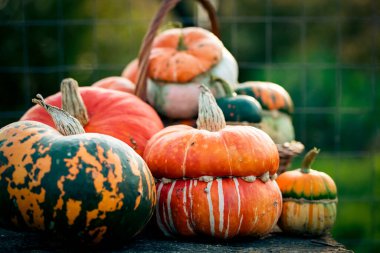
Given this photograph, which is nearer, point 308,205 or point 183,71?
point 308,205

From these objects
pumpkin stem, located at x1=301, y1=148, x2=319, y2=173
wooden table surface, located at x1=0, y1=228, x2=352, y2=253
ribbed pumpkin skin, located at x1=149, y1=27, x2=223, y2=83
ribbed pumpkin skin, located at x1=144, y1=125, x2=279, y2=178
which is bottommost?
wooden table surface, located at x1=0, y1=228, x2=352, y2=253

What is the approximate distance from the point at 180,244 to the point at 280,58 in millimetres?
4558

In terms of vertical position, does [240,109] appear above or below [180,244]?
above

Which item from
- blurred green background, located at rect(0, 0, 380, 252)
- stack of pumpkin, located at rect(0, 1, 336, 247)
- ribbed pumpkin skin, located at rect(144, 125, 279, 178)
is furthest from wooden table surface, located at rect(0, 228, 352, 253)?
blurred green background, located at rect(0, 0, 380, 252)

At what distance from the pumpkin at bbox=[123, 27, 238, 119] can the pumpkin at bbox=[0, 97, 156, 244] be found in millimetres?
840

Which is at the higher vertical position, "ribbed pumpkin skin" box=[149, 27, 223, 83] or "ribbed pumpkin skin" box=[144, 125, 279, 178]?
"ribbed pumpkin skin" box=[149, 27, 223, 83]

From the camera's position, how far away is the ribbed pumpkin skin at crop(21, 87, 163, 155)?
207 cm

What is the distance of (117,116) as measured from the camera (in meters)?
2.12

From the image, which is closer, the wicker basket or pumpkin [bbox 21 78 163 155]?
pumpkin [bbox 21 78 163 155]

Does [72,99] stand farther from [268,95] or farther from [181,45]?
[268,95]

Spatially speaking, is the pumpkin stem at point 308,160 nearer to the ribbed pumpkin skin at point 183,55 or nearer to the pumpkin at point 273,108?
the pumpkin at point 273,108

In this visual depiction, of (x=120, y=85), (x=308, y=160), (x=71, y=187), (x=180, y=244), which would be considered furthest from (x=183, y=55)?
(x=71, y=187)

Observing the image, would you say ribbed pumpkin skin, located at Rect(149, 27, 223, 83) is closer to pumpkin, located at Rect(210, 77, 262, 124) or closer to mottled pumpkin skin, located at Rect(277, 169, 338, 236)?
pumpkin, located at Rect(210, 77, 262, 124)

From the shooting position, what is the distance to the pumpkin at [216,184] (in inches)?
65.6
